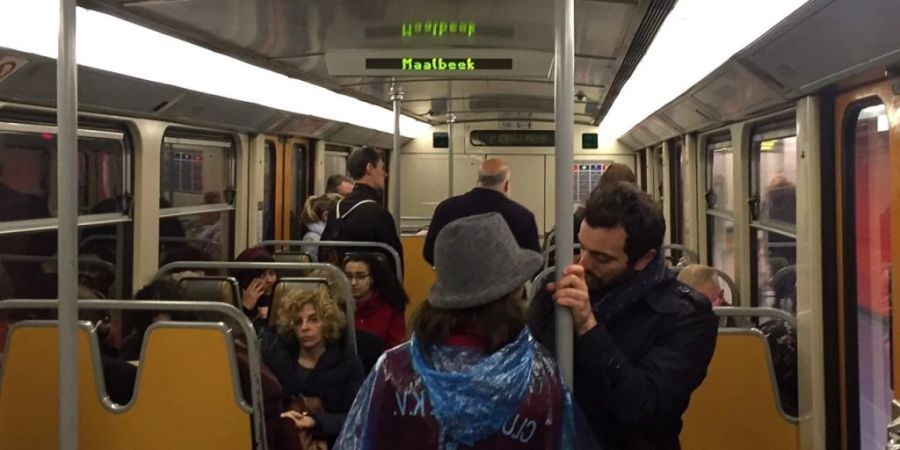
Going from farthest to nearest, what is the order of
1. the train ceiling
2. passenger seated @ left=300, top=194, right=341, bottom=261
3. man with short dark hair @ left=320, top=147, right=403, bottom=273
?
passenger seated @ left=300, top=194, right=341, bottom=261
man with short dark hair @ left=320, top=147, right=403, bottom=273
the train ceiling

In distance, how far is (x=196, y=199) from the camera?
6.35 meters

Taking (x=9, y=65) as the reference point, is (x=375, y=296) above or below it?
below

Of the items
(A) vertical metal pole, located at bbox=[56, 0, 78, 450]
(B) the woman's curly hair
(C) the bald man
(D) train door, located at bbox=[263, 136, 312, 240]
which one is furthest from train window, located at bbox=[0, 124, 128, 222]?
(D) train door, located at bbox=[263, 136, 312, 240]

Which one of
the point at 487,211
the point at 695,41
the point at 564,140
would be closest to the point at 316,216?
the point at 487,211

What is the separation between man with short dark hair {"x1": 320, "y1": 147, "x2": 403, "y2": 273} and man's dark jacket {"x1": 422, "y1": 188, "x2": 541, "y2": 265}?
0.65 m

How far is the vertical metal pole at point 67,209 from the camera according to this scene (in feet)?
7.61

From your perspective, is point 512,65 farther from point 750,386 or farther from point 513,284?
point 513,284

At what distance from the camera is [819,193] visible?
367cm

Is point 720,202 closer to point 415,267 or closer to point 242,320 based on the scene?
point 415,267

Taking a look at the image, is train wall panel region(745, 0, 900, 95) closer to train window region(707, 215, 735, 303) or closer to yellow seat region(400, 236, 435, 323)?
train window region(707, 215, 735, 303)

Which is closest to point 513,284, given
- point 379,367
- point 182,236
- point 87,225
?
point 379,367

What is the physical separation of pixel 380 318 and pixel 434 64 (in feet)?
4.56

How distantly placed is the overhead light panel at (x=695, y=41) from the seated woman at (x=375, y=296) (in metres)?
1.86

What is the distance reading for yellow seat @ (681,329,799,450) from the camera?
352 cm
